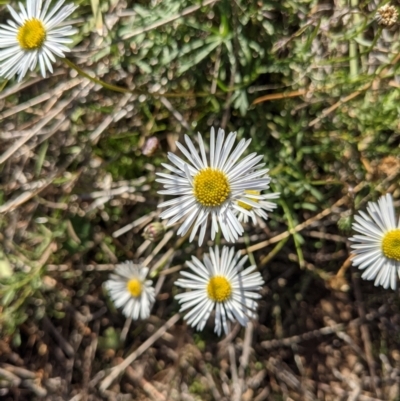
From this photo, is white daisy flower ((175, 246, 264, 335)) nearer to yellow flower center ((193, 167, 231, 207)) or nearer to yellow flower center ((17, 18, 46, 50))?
yellow flower center ((193, 167, 231, 207))

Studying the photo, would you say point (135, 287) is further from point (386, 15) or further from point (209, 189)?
point (386, 15)

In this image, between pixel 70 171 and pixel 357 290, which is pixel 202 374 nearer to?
pixel 357 290

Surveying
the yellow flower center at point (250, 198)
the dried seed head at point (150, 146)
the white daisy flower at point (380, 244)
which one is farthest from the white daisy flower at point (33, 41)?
the white daisy flower at point (380, 244)

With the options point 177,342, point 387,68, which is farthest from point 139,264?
point 387,68

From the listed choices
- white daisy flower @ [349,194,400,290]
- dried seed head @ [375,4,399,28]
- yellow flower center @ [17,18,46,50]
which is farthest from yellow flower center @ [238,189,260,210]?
yellow flower center @ [17,18,46,50]

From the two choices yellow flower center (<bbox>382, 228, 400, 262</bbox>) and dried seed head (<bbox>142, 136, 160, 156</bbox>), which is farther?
dried seed head (<bbox>142, 136, 160, 156</bbox>)

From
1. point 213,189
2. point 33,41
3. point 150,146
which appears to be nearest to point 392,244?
point 213,189
